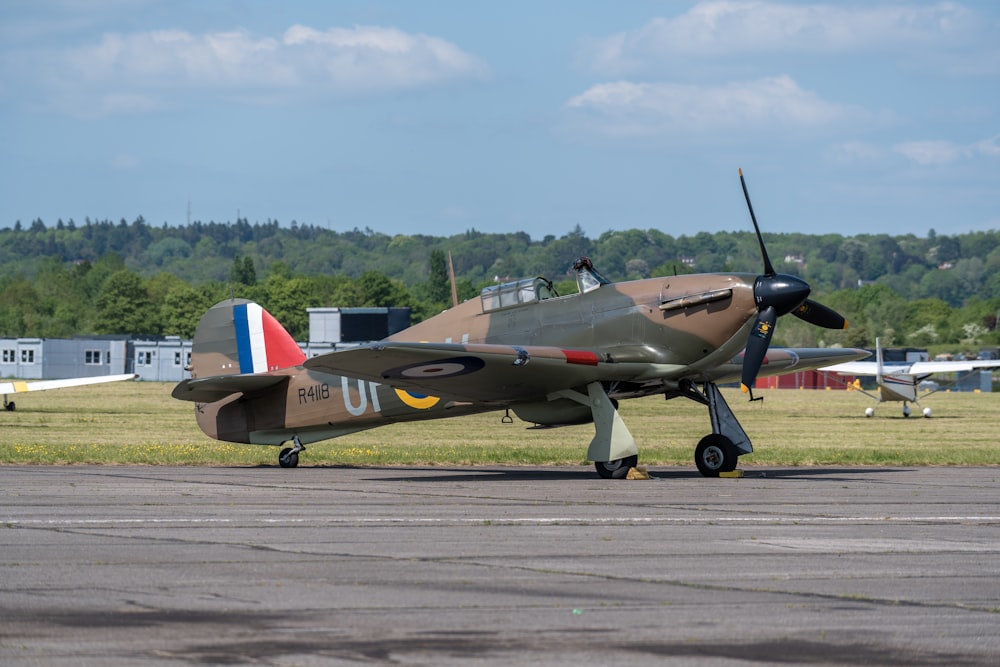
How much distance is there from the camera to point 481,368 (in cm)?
1823

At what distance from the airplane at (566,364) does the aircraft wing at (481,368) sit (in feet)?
0.07

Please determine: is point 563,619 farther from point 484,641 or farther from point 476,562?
point 476,562

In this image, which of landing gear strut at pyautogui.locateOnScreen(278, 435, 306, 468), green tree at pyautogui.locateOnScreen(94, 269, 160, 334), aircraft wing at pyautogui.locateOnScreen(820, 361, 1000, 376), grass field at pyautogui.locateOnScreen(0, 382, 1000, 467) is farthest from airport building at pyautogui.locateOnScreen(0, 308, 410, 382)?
landing gear strut at pyautogui.locateOnScreen(278, 435, 306, 468)

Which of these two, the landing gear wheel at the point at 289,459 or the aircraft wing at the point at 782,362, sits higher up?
the aircraft wing at the point at 782,362

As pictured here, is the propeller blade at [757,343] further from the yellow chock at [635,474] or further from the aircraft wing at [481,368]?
the yellow chock at [635,474]

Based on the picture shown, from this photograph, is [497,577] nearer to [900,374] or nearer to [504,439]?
[504,439]

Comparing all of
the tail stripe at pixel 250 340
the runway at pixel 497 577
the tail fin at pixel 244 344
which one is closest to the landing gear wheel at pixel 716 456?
the runway at pixel 497 577

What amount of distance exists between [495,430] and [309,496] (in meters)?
19.0

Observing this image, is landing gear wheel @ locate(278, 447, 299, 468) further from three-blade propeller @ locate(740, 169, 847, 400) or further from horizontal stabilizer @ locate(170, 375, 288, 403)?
three-blade propeller @ locate(740, 169, 847, 400)

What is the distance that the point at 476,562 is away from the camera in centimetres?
995

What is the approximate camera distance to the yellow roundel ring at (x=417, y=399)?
67.5 ft

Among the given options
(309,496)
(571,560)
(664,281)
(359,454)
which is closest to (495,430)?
(359,454)

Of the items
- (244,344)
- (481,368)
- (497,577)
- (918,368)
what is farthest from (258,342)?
(918,368)

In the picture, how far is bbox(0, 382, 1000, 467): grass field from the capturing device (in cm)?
2353
